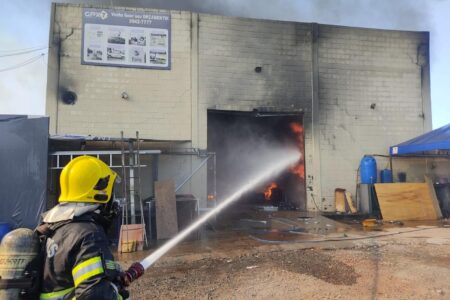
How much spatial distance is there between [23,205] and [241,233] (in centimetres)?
495

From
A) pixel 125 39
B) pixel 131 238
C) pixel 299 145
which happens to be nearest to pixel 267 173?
pixel 299 145

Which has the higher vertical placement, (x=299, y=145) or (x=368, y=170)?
(x=299, y=145)

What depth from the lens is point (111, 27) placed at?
39.2 ft

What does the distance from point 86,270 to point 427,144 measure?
39.7 feet

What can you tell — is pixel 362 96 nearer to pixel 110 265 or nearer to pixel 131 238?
pixel 131 238

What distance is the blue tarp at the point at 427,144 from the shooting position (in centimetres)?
1112

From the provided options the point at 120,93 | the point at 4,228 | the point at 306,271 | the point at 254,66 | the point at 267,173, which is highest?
the point at 254,66

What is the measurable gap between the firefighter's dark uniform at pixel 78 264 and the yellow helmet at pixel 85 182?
11 cm

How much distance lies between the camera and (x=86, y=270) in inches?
65.0

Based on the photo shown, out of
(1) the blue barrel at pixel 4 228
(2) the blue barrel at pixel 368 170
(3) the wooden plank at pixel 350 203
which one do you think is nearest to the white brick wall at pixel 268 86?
(2) the blue barrel at pixel 368 170

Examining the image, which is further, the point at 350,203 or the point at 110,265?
the point at 350,203

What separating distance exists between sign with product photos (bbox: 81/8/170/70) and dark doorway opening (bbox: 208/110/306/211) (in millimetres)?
3842

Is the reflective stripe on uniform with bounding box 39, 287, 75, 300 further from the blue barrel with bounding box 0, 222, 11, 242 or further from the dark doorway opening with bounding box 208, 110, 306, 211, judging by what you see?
the dark doorway opening with bounding box 208, 110, 306, 211

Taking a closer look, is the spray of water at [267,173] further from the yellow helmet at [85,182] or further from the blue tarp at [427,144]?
the yellow helmet at [85,182]
